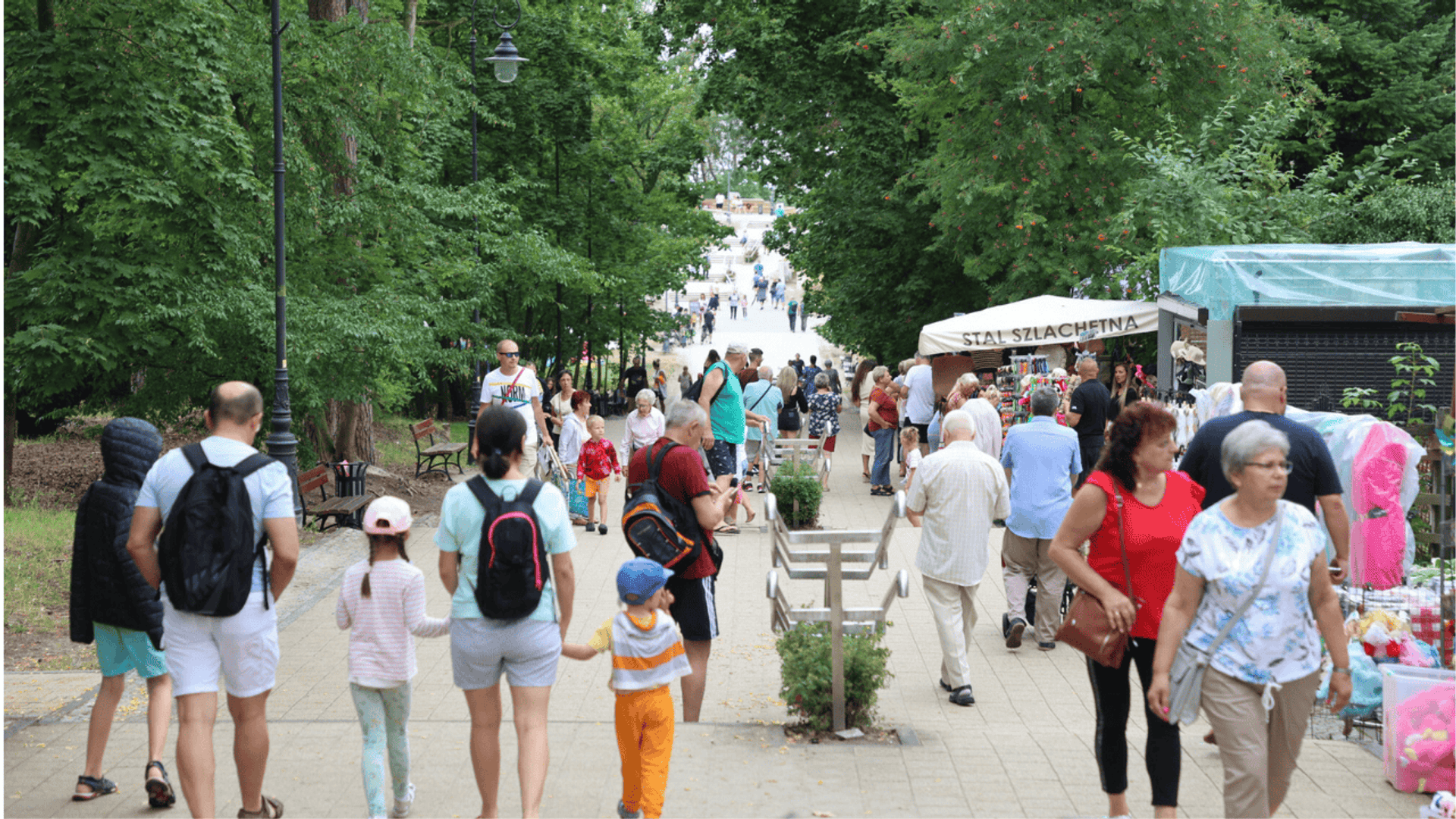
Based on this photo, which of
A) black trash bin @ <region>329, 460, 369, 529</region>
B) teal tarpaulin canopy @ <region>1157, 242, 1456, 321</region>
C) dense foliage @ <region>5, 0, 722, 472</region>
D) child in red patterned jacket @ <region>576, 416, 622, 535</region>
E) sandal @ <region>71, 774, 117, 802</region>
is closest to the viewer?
sandal @ <region>71, 774, 117, 802</region>

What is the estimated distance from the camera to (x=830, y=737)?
22.0ft

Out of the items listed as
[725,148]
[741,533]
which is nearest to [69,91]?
[741,533]

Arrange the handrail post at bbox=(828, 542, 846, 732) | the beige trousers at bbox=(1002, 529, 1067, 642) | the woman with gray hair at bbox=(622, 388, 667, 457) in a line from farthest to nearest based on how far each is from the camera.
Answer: the woman with gray hair at bbox=(622, 388, 667, 457) → the beige trousers at bbox=(1002, 529, 1067, 642) → the handrail post at bbox=(828, 542, 846, 732)

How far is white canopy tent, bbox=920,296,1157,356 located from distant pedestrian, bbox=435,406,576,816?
11908 millimetres

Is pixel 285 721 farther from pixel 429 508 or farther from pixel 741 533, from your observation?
pixel 429 508

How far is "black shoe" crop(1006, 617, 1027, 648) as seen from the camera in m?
8.71

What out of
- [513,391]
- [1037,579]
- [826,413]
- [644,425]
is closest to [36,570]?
[513,391]

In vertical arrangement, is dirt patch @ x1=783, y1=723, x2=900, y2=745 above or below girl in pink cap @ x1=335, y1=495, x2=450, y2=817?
below

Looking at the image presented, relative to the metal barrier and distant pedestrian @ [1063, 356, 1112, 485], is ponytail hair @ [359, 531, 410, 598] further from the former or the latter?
distant pedestrian @ [1063, 356, 1112, 485]

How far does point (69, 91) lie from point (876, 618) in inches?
394

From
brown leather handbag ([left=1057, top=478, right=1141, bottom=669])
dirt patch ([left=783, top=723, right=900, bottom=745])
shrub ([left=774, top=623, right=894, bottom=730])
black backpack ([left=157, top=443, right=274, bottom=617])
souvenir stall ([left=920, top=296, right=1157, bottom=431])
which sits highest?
souvenir stall ([left=920, top=296, right=1157, bottom=431])

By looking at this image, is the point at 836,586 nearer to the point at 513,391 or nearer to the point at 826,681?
the point at 826,681

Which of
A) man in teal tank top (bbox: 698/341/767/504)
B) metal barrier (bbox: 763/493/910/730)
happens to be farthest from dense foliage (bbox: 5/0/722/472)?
metal barrier (bbox: 763/493/910/730)

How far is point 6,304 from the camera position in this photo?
13039 millimetres
